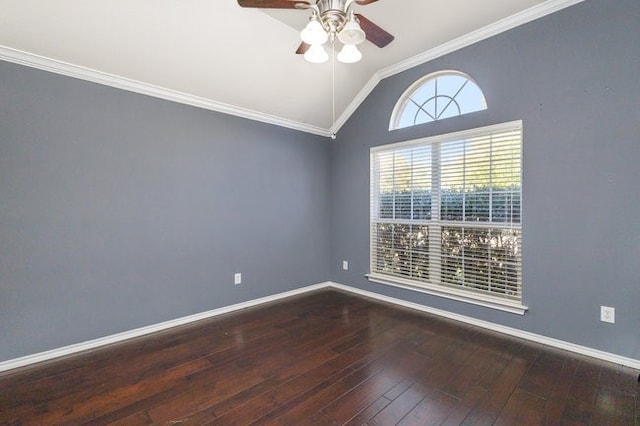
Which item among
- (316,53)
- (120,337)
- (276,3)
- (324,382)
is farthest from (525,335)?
(120,337)

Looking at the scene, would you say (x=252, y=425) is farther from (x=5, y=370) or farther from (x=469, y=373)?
(x=5, y=370)

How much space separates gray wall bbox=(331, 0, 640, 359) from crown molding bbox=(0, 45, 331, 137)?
96.2 inches

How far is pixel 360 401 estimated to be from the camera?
5.75ft

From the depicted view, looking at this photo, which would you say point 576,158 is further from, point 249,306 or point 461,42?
point 249,306

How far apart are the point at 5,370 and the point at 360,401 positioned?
2579mm

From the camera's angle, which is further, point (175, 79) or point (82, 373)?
point (175, 79)

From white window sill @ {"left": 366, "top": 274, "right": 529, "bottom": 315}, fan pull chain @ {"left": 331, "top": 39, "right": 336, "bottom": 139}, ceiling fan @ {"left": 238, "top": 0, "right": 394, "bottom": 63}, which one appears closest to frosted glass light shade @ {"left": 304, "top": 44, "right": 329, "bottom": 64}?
ceiling fan @ {"left": 238, "top": 0, "right": 394, "bottom": 63}

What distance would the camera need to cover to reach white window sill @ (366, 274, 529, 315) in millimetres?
2577

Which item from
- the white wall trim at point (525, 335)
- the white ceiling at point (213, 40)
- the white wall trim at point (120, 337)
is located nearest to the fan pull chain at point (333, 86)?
the white ceiling at point (213, 40)

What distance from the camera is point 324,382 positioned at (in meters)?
1.94

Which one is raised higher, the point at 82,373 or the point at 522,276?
the point at 522,276

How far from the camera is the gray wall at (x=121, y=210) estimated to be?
2.17 metres

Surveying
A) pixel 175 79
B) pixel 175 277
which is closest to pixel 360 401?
pixel 175 277

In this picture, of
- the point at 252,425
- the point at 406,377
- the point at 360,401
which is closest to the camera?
the point at 252,425
